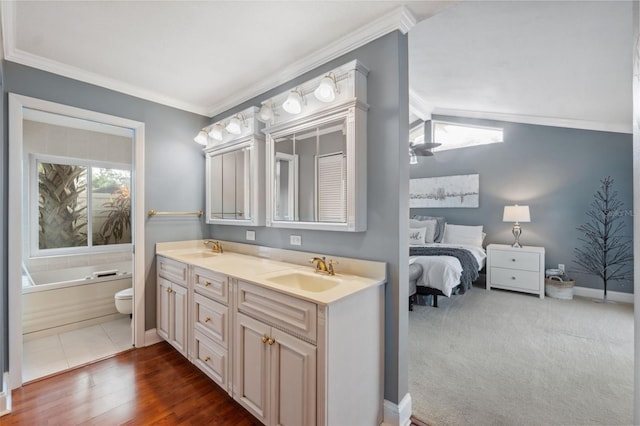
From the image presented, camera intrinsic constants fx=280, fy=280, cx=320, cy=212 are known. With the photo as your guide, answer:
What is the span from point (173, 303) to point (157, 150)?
1499 millimetres

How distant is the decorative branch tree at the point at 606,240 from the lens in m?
Result: 3.83

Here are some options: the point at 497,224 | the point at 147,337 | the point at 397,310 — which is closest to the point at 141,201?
the point at 147,337

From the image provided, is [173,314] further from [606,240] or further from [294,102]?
[606,240]

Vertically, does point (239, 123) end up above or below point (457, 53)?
below

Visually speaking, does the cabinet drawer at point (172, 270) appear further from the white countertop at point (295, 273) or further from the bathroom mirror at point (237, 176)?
the bathroom mirror at point (237, 176)

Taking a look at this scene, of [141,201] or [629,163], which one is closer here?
[141,201]

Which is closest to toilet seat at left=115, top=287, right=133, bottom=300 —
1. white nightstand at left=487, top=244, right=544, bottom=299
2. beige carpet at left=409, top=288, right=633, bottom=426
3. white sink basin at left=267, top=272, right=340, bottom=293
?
white sink basin at left=267, top=272, right=340, bottom=293

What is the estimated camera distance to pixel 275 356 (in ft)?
4.97

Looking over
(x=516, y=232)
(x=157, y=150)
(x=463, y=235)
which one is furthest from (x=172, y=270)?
(x=516, y=232)

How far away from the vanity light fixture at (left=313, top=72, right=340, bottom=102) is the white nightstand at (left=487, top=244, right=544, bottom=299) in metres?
4.00

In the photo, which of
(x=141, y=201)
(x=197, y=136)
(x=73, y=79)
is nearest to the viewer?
(x=73, y=79)

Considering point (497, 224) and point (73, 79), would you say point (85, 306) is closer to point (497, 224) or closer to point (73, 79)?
point (73, 79)

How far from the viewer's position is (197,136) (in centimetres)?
293

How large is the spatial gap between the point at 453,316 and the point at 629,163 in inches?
128
